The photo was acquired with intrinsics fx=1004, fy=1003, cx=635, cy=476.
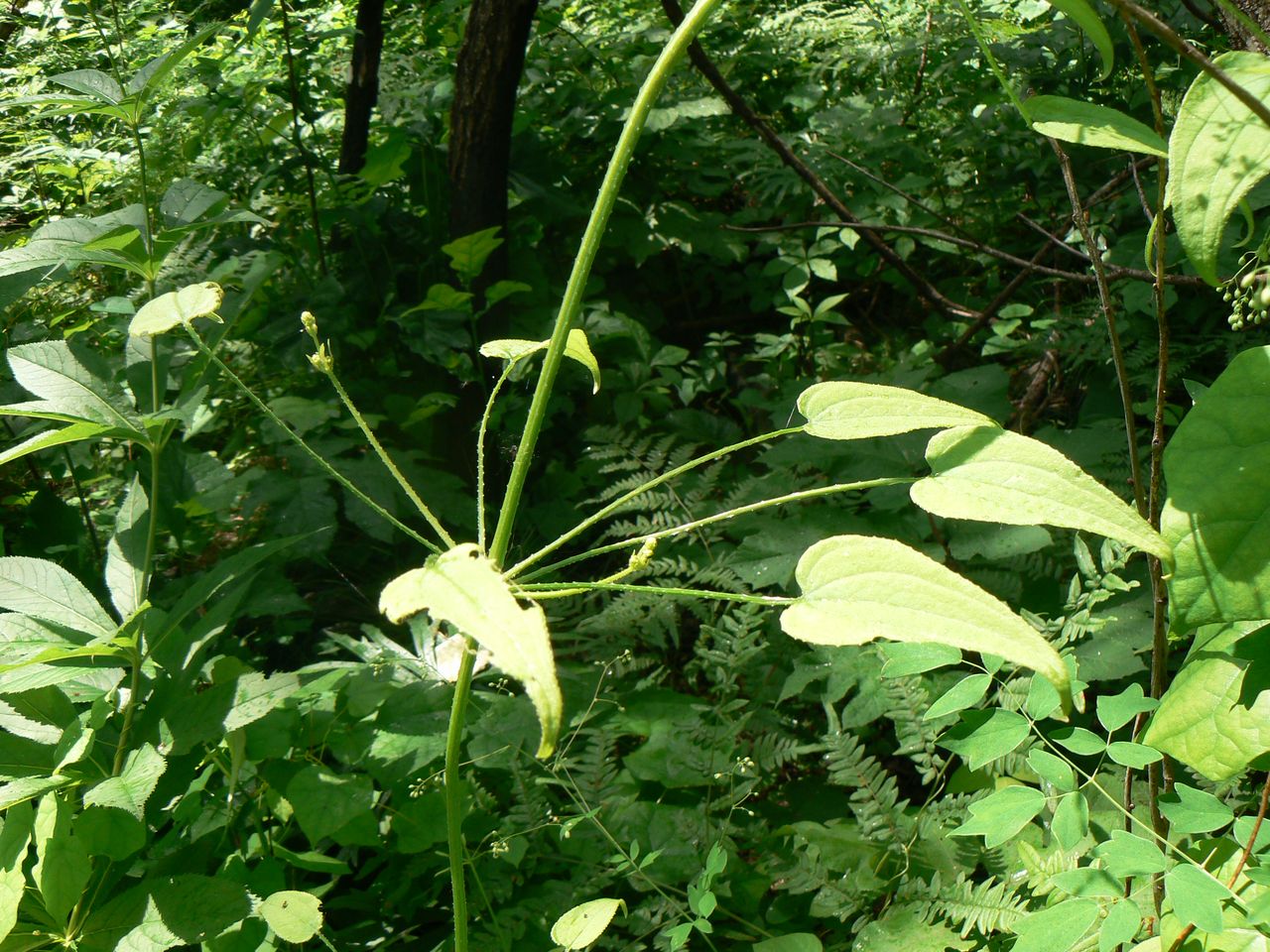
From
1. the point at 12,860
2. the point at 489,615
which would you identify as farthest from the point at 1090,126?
the point at 12,860

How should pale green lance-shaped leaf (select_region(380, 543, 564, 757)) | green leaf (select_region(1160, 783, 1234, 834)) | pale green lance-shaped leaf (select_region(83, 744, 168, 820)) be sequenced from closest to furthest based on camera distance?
pale green lance-shaped leaf (select_region(380, 543, 564, 757))
green leaf (select_region(1160, 783, 1234, 834))
pale green lance-shaped leaf (select_region(83, 744, 168, 820))

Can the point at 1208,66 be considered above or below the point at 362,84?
above

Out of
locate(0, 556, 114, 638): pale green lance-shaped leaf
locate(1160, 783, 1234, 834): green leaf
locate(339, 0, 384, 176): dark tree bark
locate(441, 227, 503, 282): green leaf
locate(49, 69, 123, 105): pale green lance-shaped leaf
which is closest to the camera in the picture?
locate(1160, 783, 1234, 834): green leaf

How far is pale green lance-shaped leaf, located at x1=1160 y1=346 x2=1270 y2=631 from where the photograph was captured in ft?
2.09

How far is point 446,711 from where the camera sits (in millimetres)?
1438

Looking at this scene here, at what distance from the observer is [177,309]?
0.95 meters

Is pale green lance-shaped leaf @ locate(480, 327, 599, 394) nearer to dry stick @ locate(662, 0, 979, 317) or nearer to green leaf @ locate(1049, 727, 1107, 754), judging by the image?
green leaf @ locate(1049, 727, 1107, 754)

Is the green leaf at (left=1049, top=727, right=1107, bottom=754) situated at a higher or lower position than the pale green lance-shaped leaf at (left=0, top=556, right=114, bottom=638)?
higher

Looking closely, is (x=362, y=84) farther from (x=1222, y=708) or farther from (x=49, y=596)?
(x=1222, y=708)

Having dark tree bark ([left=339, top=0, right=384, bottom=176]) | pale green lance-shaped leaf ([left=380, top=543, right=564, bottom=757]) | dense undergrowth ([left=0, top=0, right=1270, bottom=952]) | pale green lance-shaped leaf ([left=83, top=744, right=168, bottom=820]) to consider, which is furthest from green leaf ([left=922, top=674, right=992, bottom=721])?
dark tree bark ([left=339, top=0, right=384, bottom=176])

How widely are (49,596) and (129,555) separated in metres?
0.12

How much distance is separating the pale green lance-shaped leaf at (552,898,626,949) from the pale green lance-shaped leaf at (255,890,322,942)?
271mm

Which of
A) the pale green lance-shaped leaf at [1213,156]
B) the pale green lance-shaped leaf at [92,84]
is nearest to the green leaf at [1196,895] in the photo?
the pale green lance-shaped leaf at [1213,156]

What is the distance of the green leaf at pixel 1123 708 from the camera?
0.91 metres
